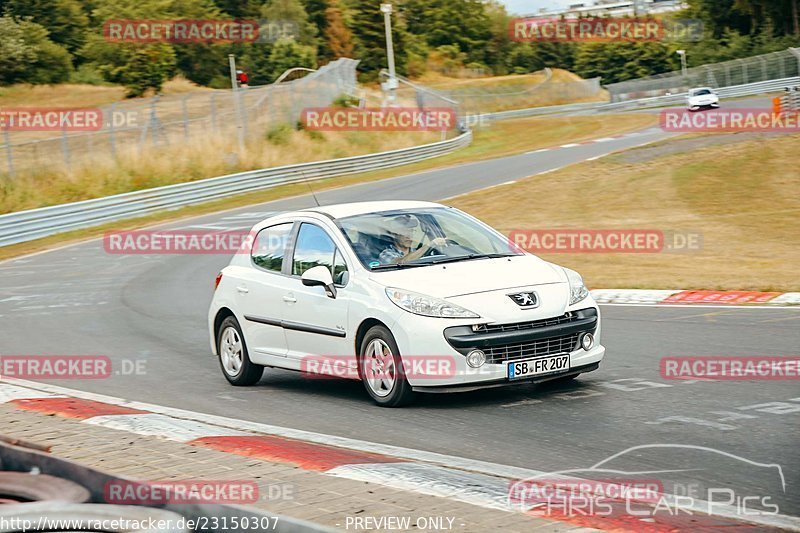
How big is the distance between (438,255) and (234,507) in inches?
202

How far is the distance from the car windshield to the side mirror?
0.31 m

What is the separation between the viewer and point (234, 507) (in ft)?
14.0

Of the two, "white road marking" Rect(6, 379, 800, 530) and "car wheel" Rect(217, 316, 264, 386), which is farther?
"car wheel" Rect(217, 316, 264, 386)

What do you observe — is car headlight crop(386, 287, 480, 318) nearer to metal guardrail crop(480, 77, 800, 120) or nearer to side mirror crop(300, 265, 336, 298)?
side mirror crop(300, 265, 336, 298)

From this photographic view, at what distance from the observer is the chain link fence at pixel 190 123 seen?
37.5m

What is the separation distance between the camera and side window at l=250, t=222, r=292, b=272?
10078 millimetres

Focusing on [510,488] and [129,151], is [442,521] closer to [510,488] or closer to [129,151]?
[510,488]

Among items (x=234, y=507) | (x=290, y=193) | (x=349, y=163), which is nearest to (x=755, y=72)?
(x=349, y=163)

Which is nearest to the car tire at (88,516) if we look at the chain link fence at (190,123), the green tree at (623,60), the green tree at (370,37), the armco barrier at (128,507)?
the armco barrier at (128,507)

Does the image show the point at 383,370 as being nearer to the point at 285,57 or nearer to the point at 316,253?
the point at 316,253

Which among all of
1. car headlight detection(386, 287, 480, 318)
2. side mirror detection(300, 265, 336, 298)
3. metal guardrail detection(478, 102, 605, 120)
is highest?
side mirror detection(300, 265, 336, 298)

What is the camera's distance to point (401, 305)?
8.45 m

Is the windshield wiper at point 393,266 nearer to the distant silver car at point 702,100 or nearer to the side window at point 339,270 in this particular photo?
the side window at point 339,270

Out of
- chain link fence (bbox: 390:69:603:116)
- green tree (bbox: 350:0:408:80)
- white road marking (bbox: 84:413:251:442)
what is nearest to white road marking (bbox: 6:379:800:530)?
white road marking (bbox: 84:413:251:442)
